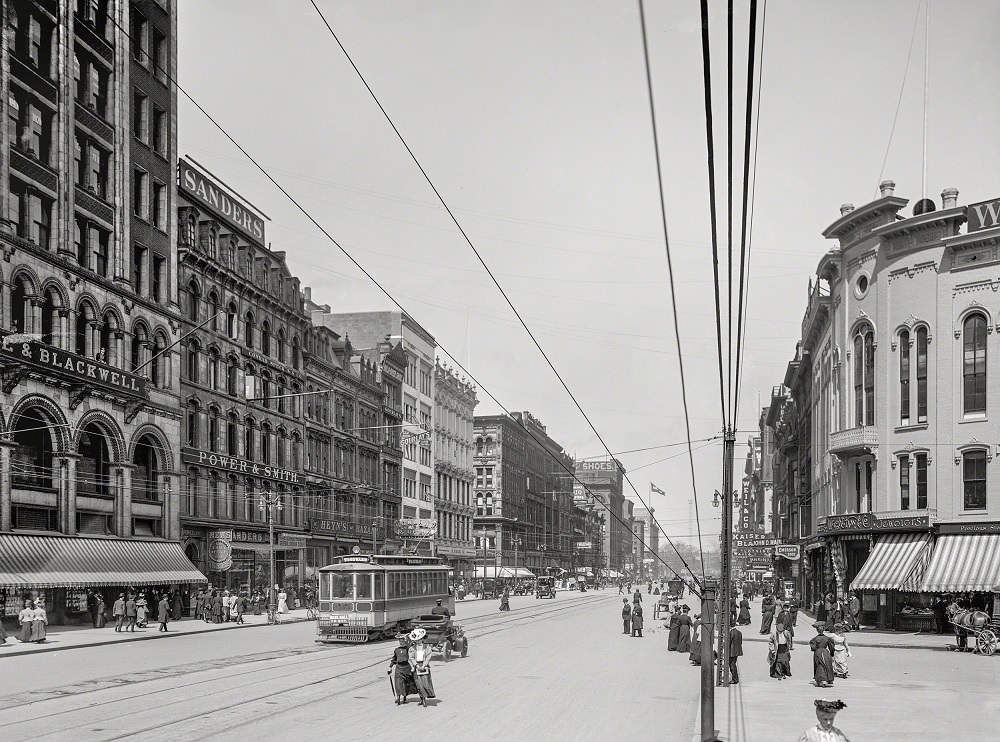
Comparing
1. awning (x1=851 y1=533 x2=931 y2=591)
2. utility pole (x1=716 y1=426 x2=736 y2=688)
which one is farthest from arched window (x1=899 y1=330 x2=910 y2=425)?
utility pole (x1=716 y1=426 x2=736 y2=688)

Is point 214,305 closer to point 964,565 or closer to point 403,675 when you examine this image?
A: point 964,565

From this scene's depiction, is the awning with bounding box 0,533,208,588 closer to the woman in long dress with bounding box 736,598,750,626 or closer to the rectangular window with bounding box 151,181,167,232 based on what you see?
the rectangular window with bounding box 151,181,167,232

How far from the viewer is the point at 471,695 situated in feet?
77.3

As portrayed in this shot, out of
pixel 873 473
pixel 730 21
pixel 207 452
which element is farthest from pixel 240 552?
pixel 730 21

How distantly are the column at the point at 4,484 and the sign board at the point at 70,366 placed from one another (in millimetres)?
3147

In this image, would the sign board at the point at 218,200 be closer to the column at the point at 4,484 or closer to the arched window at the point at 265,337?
the arched window at the point at 265,337

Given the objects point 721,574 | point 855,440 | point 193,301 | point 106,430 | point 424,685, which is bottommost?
point 424,685

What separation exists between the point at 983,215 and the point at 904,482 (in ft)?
38.0

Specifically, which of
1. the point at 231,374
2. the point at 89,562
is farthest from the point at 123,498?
the point at 231,374

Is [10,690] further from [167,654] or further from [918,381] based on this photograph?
[918,381]

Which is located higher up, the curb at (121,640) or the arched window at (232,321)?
the arched window at (232,321)

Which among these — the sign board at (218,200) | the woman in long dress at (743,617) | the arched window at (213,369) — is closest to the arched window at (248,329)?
the arched window at (213,369)

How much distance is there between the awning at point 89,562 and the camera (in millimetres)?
40531

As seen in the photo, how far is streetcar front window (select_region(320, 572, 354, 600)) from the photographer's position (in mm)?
37938
